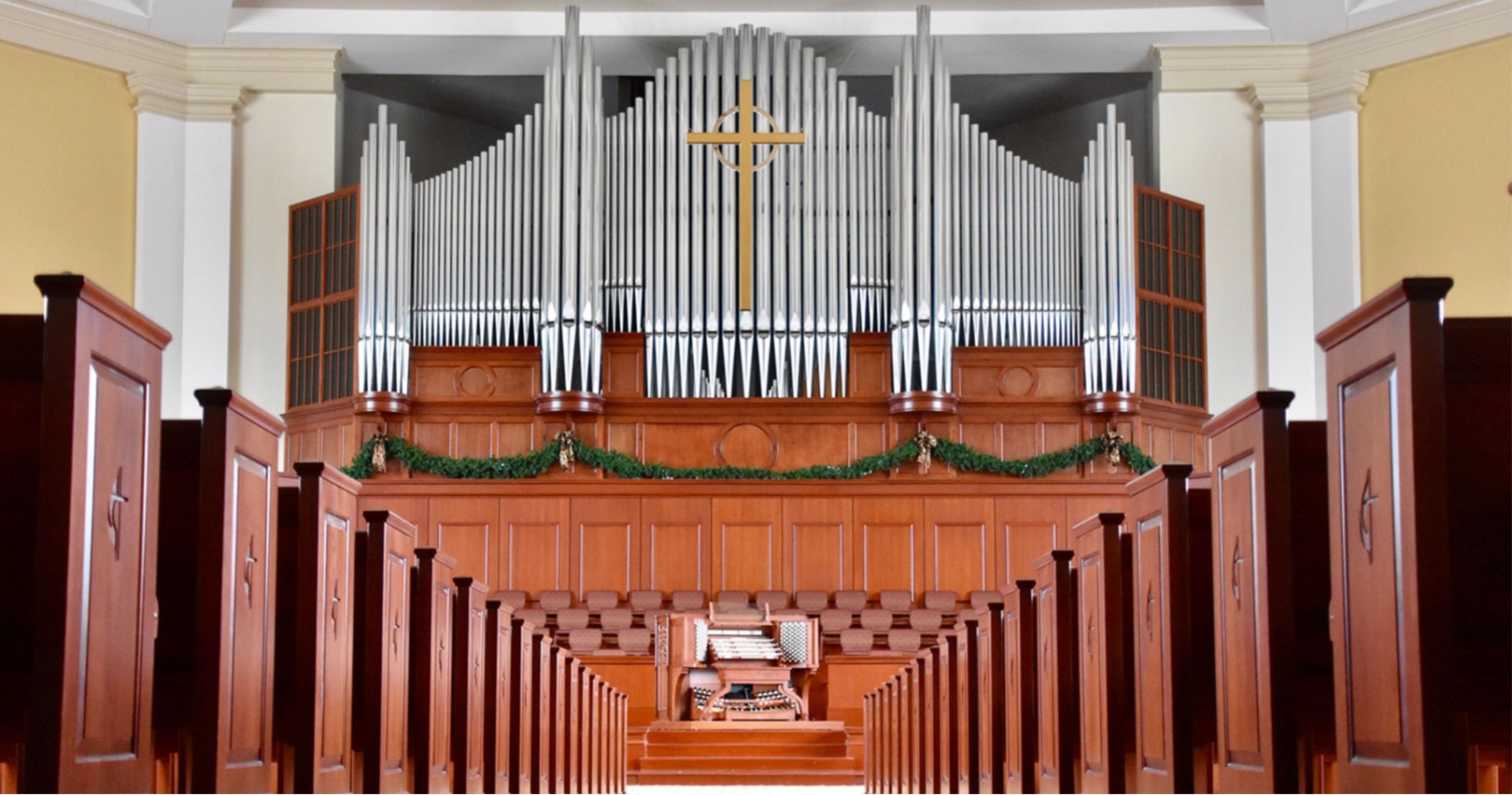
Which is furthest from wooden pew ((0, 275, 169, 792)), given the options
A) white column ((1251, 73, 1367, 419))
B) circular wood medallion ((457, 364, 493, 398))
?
white column ((1251, 73, 1367, 419))

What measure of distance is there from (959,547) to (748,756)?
10.4ft

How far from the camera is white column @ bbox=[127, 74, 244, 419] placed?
44.0ft

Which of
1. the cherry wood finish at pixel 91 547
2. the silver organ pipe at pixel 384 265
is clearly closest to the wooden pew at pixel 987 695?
the cherry wood finish at pixel 91 547

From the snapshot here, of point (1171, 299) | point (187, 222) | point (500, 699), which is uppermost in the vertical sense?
point (187, 222)

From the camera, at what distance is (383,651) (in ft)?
18.1

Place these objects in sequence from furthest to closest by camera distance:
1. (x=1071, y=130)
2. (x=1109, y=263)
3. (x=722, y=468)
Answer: (x=1071, y=130) < (x=1109, y=263) < (x=722, y=468)

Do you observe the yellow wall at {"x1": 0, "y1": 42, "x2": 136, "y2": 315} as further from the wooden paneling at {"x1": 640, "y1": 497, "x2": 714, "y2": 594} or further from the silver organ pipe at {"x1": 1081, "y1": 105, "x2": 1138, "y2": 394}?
the silver organ pipe at {"x1": 1081, "y1": 105, "x2": 1138, "y2": 394}

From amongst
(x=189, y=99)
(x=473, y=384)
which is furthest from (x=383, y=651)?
(x=189, y=99)

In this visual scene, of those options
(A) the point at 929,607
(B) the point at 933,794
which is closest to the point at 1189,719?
(B) the point at 933,794

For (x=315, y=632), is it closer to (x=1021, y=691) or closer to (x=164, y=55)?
(x=1021, y=691)

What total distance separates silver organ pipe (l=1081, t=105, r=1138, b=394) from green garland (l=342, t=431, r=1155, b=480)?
53 centimetres

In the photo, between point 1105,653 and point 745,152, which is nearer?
point 1105,653

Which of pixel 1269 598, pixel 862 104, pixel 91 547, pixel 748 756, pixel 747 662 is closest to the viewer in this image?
pixel 91 547

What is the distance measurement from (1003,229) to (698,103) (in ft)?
8.32
